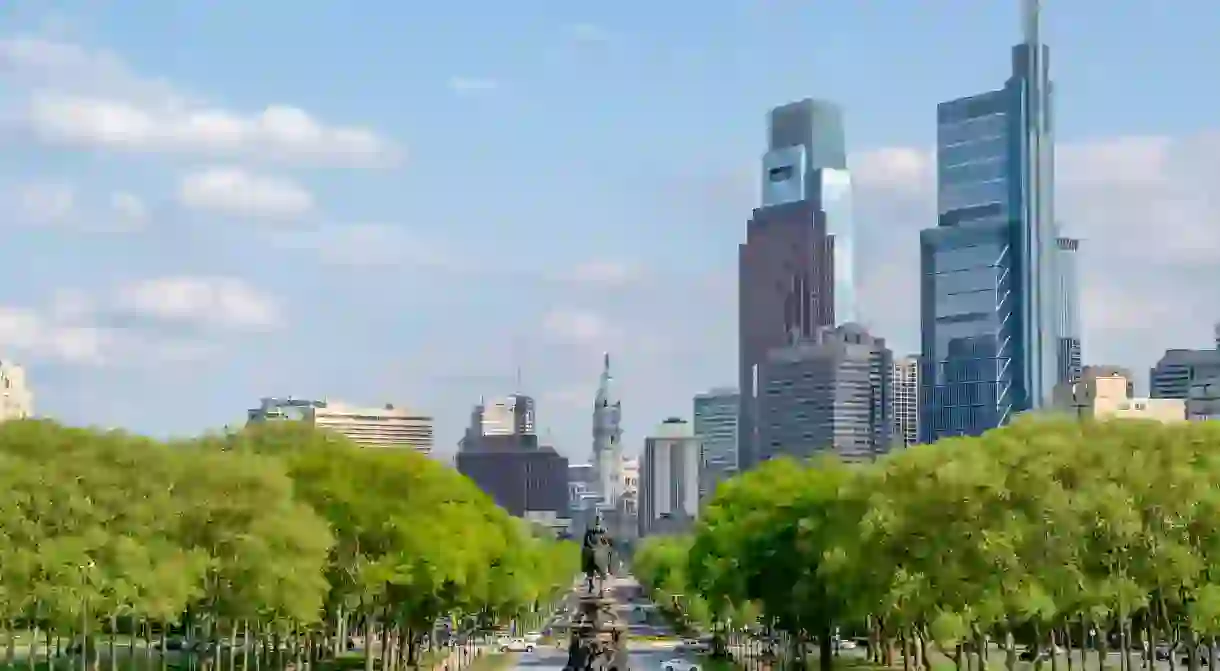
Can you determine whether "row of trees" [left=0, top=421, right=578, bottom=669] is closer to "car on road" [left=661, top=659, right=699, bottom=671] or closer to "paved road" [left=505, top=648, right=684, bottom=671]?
"paved road" [left=505, top=648, right=684, bottom=671]

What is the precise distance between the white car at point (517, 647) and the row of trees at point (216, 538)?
44714 mm

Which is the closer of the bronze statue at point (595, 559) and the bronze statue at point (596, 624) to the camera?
the bronze statue at point (596, 624)

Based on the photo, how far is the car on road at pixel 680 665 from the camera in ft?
419

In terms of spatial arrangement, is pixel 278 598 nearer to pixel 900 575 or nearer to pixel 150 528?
pixel 150 528

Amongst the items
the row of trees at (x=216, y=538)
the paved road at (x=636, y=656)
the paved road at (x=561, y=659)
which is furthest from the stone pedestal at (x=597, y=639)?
the paved road at (x=561, y=659)

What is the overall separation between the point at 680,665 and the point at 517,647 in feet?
145

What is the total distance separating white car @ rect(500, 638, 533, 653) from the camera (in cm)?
16788

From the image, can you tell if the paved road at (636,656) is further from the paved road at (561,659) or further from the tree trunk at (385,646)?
the tree trunk at (385,646)

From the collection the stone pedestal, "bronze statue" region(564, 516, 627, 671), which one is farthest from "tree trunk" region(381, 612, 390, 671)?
the stone pedestal

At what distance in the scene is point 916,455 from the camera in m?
89.8

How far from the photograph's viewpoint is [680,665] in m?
132

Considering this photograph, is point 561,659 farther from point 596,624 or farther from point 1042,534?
point 1042,534

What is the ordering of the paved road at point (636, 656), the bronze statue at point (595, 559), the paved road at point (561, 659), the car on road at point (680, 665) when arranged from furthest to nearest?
1. the paved road at point (636, 656)
2. the paved road at point (561, 659)
3. the car on road at point (680, 665)
4. the bronze statue at point (595, 559)

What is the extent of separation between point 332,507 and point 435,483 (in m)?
11.7
